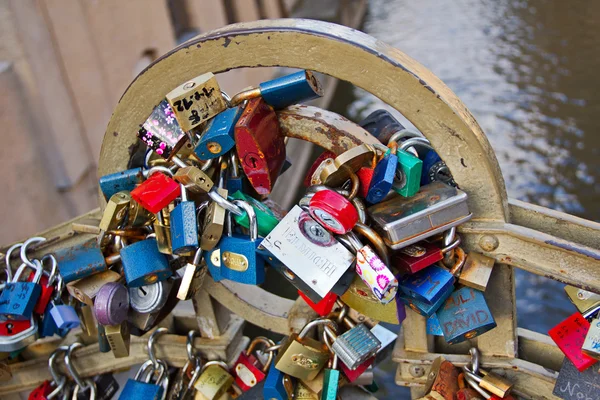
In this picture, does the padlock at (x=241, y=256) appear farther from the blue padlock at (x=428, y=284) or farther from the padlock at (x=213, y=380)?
the padlock at (x=213, y=380)

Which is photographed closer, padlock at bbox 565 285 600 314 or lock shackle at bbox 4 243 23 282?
padlock at bbox 565 285 600 314

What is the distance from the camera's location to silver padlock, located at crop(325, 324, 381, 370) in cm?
100

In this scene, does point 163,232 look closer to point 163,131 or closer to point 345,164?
point 163,131

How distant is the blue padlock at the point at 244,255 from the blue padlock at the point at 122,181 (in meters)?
0.21

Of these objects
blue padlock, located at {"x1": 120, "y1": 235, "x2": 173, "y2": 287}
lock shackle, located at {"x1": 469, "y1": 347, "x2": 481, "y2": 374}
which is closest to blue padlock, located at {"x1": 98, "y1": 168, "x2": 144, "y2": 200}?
blue padlock, located at {"x1": 120, "y1": 235, "x2": 173, "y2": 287}

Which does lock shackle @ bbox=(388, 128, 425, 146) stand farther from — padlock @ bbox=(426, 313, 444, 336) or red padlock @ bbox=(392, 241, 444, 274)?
padlock @ bbox=(426, 313, 444, 336)

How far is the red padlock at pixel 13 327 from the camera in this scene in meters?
1.16

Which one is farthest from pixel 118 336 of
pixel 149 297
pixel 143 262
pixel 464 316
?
pixel 464 316

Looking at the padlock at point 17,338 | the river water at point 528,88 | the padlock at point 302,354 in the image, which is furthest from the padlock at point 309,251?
the river water at point 528,88

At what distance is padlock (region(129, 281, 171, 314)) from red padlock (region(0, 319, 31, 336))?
9.7 inches

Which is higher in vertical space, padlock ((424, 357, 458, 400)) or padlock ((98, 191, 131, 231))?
padlock ((98, 191, 131, 231))

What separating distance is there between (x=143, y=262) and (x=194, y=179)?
0.65 feet

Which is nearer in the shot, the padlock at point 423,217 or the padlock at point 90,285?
the padlock at point 423,217

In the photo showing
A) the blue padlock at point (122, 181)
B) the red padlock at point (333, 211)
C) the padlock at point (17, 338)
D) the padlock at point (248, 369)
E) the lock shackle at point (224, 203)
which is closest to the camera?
the red padlock at point (333, 211)
